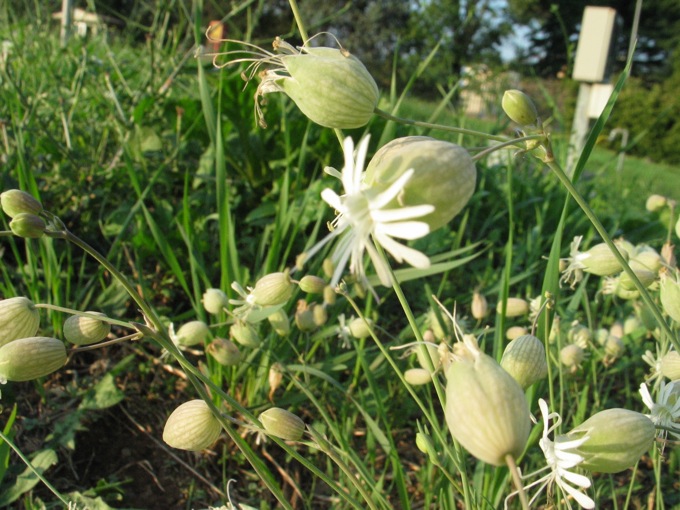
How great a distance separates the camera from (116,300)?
123 centimetres

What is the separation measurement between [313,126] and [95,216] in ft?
1.98

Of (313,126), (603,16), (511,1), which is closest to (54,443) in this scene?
(313,126)

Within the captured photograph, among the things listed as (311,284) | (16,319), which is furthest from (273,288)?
(16,319)

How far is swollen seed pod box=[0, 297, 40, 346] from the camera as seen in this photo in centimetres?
56

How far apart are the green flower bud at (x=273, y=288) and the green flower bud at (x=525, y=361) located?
0.30m

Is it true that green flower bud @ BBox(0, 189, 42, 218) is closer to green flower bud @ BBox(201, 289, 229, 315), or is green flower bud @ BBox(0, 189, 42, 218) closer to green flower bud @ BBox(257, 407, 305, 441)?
green flower bud @ BBox(257, 407, 305, 441)

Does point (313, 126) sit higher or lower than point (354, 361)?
higher

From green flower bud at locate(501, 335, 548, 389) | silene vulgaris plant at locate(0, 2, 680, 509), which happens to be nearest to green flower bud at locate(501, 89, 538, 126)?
silene vulgaris plant at locate(0, 2, 680, 509)

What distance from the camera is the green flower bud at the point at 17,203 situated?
56 cm

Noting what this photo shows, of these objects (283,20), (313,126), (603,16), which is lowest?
(283,20)

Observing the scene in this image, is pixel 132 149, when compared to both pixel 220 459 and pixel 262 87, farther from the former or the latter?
pixel 262 87

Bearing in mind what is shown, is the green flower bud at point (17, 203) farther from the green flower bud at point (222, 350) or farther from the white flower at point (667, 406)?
the white flower at point (667, 406)

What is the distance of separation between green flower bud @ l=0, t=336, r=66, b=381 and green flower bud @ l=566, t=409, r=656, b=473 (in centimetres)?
44

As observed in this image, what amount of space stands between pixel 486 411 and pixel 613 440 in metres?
0.17
